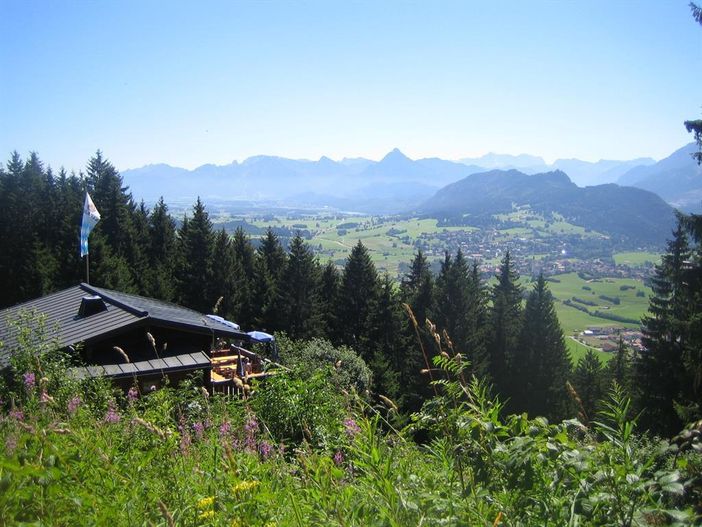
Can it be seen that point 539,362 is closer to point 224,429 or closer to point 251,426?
point 251,426

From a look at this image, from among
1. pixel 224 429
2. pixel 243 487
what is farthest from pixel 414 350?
pixel 243 487

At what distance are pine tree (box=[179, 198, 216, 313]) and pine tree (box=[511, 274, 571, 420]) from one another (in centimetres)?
1988

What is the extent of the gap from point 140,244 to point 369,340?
1897 cm

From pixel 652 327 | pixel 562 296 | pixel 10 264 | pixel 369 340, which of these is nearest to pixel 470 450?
pixel 652 327

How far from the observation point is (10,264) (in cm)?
3055

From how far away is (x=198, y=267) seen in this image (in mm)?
32438

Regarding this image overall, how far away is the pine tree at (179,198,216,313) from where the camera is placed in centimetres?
3164

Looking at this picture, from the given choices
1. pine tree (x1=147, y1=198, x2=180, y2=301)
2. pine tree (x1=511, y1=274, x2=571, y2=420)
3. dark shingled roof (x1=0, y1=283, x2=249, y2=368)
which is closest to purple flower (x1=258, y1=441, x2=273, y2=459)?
dark shingled roof (x1=0, y1=283, x2=249, y2=368)

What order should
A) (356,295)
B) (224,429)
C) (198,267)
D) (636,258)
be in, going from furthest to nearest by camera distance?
(636,258), (198,267), (356,295), (224,429)

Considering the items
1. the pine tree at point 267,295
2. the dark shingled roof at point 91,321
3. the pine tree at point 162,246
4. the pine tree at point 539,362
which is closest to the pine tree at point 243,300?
the pine tree at point 267,295

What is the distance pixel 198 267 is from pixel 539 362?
898 inches

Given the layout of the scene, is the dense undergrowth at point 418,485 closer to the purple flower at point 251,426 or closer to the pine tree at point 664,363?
the purple flower at point 251,426

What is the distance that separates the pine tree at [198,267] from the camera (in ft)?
104

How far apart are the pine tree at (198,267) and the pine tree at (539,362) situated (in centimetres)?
1988
